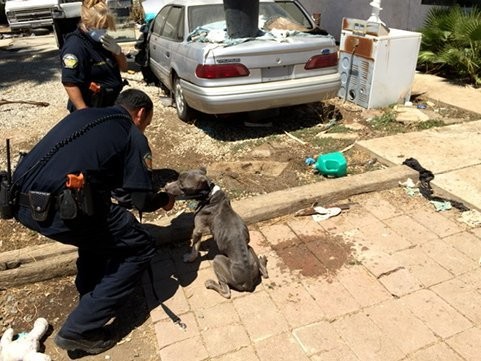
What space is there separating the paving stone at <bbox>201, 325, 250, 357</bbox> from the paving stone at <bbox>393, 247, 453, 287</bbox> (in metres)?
1.44

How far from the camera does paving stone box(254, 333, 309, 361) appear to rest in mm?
2650

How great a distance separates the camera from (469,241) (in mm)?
3660

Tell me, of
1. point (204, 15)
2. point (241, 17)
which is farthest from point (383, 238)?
point (204, 15)

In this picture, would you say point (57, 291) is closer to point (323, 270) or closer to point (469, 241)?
point (323, 270)

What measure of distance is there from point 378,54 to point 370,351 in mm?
4918

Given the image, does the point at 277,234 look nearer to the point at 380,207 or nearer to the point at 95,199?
the point at 380,207

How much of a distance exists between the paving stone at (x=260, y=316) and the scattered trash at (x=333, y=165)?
201cm

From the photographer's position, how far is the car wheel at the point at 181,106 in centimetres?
638

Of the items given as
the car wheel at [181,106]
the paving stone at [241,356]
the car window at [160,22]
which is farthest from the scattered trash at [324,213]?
the car window at [160,22]

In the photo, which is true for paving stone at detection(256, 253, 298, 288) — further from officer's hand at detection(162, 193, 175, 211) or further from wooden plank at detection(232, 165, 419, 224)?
officer's hand at detection(162, 193, 175, 211)

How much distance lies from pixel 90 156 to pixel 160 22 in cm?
588

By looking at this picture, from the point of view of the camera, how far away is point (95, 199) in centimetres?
251

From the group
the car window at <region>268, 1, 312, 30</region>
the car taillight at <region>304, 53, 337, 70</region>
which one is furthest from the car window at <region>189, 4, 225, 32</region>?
the car taillight at <region>304, 53, 337, 70</region>

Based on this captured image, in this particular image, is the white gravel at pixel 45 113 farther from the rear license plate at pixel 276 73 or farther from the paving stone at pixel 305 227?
the paving stone at pixel 305 227
